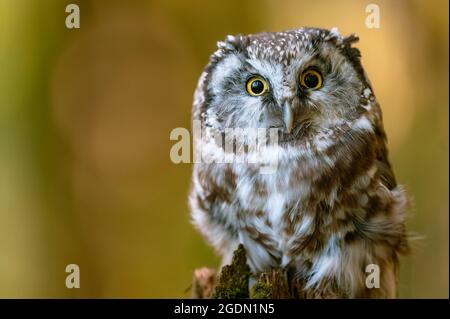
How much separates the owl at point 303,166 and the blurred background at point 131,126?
8.1 inches

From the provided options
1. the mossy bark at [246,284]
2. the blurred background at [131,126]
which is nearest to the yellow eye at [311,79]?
the blurred background at [131,126]

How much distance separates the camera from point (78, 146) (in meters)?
1.74

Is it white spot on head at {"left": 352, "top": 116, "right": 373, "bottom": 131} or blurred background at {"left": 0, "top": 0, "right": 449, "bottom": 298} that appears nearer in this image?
white spot on head at {"left": 352, "top": 116, "right": 373, "bottom": 131}

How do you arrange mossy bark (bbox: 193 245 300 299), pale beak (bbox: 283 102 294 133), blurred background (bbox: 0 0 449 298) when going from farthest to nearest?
1. blurred background (bbox: 0 0 449 298)
2. mossy bark (bbox: 193 245 300 299)
3. pale beak (bbox: 283 102 294 133)

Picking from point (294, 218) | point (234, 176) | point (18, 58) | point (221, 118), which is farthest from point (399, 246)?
point (18, 58)

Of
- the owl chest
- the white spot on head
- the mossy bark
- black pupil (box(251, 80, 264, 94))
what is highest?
black pupil (box(251, 80, 264, 94))

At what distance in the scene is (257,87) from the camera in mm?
1256

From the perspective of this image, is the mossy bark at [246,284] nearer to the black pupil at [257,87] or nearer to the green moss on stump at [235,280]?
the green moss on stump at [235,280]

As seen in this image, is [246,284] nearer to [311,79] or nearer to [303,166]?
[303,166]

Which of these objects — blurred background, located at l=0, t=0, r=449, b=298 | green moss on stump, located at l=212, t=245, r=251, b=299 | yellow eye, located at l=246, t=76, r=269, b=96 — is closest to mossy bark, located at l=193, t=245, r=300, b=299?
green moss on stump, located at l=212, t=245, r=251, b=299

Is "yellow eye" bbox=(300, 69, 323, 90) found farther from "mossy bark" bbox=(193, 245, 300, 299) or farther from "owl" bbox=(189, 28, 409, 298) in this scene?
"mossy bark" bbox=(193, 245, 300, 299)

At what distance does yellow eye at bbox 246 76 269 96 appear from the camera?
1241 mm
